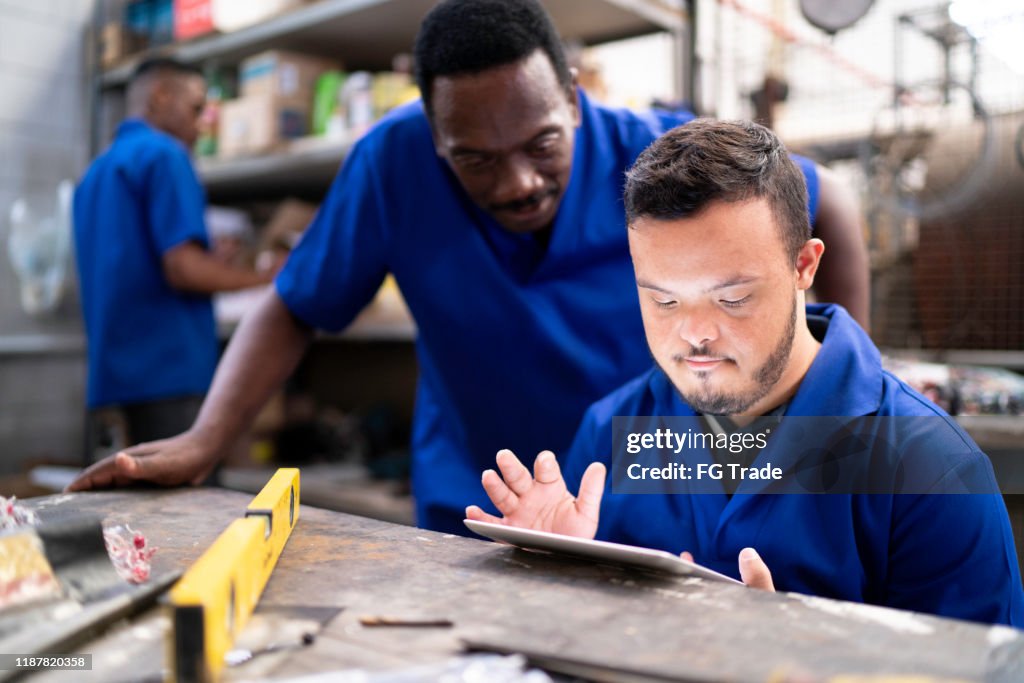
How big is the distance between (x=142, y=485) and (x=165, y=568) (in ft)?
1.51

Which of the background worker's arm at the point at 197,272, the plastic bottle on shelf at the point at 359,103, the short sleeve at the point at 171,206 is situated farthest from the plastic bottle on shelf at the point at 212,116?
the background worker's arm at the point at 197,272

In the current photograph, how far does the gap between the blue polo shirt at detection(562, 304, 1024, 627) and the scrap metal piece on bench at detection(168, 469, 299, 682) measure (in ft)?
1.66

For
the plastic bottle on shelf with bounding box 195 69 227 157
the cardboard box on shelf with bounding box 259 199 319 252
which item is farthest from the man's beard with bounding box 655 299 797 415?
the plastic bottle on shelf with bounding box 195 69 227 157

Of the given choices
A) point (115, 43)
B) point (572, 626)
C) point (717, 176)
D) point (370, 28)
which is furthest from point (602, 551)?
point (115, 43)

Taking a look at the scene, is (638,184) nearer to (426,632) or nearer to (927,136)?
(426,632)

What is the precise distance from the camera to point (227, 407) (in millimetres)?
1416

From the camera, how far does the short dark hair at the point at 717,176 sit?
3.11 ft

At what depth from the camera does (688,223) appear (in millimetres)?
954

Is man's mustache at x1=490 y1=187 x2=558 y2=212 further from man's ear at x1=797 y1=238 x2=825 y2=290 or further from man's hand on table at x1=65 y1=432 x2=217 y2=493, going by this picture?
man's hand on table at x1=65 y1=432 x2=217 y2=493

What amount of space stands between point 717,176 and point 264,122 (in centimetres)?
228

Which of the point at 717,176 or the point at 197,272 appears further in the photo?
the point at 197,272

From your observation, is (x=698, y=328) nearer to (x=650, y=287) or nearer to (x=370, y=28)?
(x=650, y=287)

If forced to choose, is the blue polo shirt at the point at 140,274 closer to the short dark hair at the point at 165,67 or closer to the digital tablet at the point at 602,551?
the short dark hair at the point at 165,67

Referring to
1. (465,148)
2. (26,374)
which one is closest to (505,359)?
(465,148)
